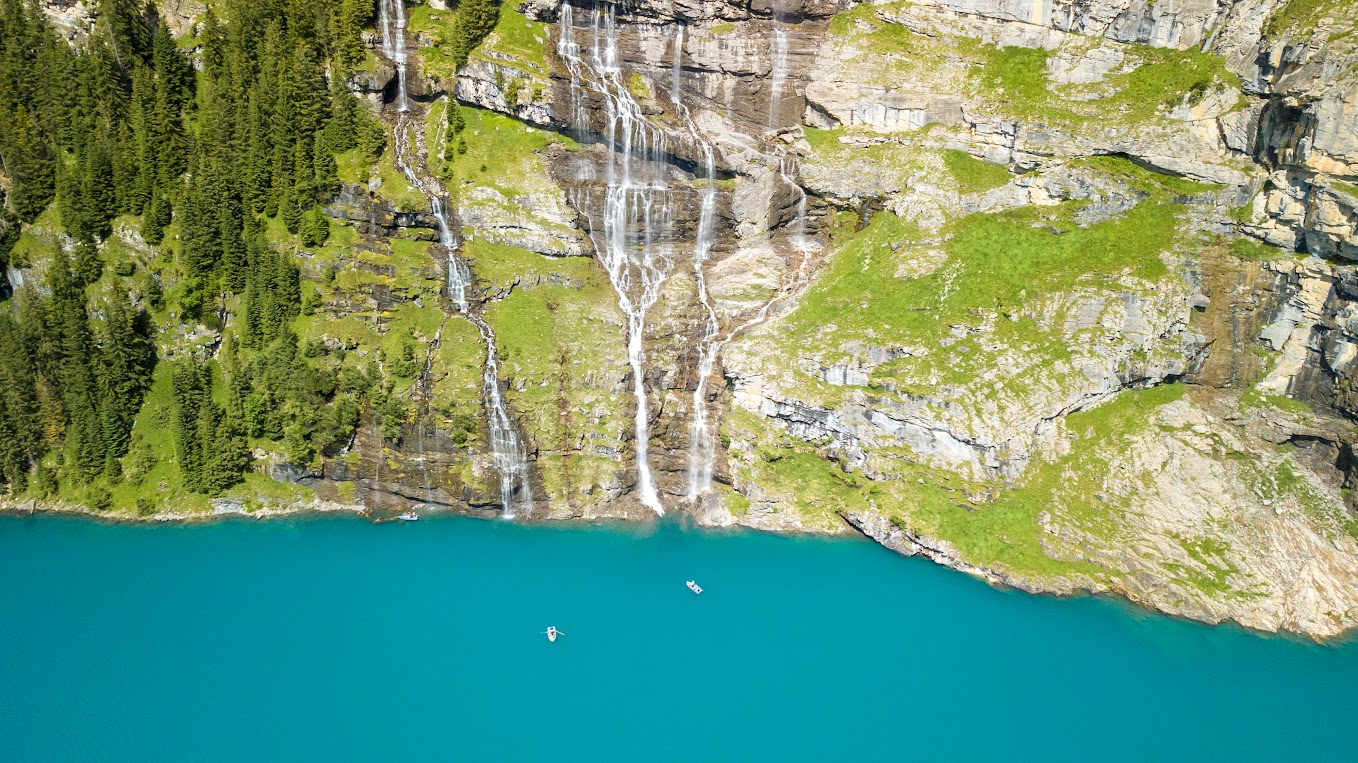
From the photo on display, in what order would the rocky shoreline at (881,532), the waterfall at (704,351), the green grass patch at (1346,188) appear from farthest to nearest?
the waterfall at (704,351) → the green grass patch at (1346,188) → the rocky shoreline at (881,532)

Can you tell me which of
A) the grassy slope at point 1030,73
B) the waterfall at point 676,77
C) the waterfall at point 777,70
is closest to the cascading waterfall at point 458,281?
the waterfall at point 676,77

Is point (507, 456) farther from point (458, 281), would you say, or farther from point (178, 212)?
point (178, 212)

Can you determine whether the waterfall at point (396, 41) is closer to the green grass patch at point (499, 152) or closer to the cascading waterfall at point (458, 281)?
the cascading waterfall at point (458, 281)

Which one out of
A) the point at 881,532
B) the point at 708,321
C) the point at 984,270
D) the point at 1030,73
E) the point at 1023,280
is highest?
the point at 1030,73

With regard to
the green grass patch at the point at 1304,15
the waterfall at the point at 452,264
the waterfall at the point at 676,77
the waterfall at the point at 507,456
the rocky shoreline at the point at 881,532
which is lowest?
the rocky shoreline at the point at 881,532

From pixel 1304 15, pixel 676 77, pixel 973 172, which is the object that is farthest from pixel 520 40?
pixel 1304 15
